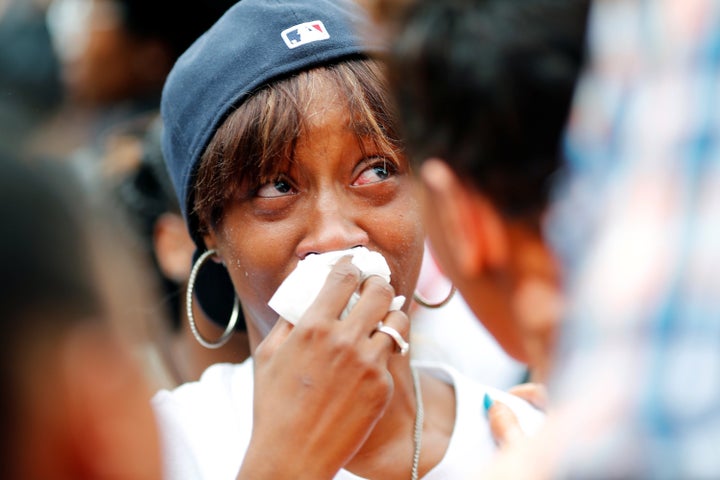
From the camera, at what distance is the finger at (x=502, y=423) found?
2326 mm

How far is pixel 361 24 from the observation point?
2293 mm

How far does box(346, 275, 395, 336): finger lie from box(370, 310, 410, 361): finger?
19mm

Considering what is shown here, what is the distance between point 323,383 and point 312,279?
0.25 metres

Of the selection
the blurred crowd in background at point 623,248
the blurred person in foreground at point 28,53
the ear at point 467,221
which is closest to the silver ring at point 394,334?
the ear at point 467,221

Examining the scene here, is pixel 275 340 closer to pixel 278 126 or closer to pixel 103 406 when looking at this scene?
pixel 278 126

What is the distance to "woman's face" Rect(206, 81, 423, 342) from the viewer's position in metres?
2.22

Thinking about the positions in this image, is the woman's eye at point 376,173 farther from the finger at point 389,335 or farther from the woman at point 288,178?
the finger at point 389,335

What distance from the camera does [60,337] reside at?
1.25 meters

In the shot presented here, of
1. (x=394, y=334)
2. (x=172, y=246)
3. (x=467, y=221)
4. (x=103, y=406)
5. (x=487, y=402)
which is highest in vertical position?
(x=467, y=221)

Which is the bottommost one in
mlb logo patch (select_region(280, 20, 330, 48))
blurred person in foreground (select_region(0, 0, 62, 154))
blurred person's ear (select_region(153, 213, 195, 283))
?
blurred person's ear (select_region(153, 213, 195, 283))

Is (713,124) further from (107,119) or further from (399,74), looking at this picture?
(107,119)

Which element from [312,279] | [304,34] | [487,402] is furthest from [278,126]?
[487,402]

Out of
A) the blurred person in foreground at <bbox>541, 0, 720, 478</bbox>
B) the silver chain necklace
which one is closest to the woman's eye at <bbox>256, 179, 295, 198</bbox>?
the silver chain necklace

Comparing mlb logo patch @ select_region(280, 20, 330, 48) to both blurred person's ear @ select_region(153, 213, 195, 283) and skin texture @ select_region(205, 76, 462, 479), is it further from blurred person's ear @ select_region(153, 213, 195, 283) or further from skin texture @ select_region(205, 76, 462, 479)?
blurred person's ear @ select_region(153, 213, 195, 283)
